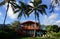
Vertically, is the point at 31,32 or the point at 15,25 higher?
the point at 15,25

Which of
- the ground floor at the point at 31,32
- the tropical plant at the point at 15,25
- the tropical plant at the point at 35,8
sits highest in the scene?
the tropical plant at the point at 35,8

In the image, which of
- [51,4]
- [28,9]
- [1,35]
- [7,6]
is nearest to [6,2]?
[7,6]

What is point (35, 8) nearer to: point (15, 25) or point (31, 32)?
point (31, 32)

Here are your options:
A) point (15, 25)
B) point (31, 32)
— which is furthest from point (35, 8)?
point (15, 25)

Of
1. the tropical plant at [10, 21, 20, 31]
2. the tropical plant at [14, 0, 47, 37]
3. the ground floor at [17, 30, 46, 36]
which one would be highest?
the tropical plant at [14, 0, 47, 37]

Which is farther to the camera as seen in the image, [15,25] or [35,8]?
[15,25]

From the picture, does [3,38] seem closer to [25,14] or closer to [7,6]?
[7,6]

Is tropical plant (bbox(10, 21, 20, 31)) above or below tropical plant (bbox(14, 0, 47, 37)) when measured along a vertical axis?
below

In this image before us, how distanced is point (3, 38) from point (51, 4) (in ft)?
92.1

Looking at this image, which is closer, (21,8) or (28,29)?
(21,8)

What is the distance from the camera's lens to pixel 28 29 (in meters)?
60.6

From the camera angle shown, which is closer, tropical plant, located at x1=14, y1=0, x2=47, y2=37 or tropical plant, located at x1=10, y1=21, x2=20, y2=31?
tropical plant, located at x1=14, y1=0, x2=47, y2=37

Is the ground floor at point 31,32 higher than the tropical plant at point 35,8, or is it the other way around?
the tropical plant at point 35,8

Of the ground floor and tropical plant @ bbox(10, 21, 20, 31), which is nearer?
the ground floor
